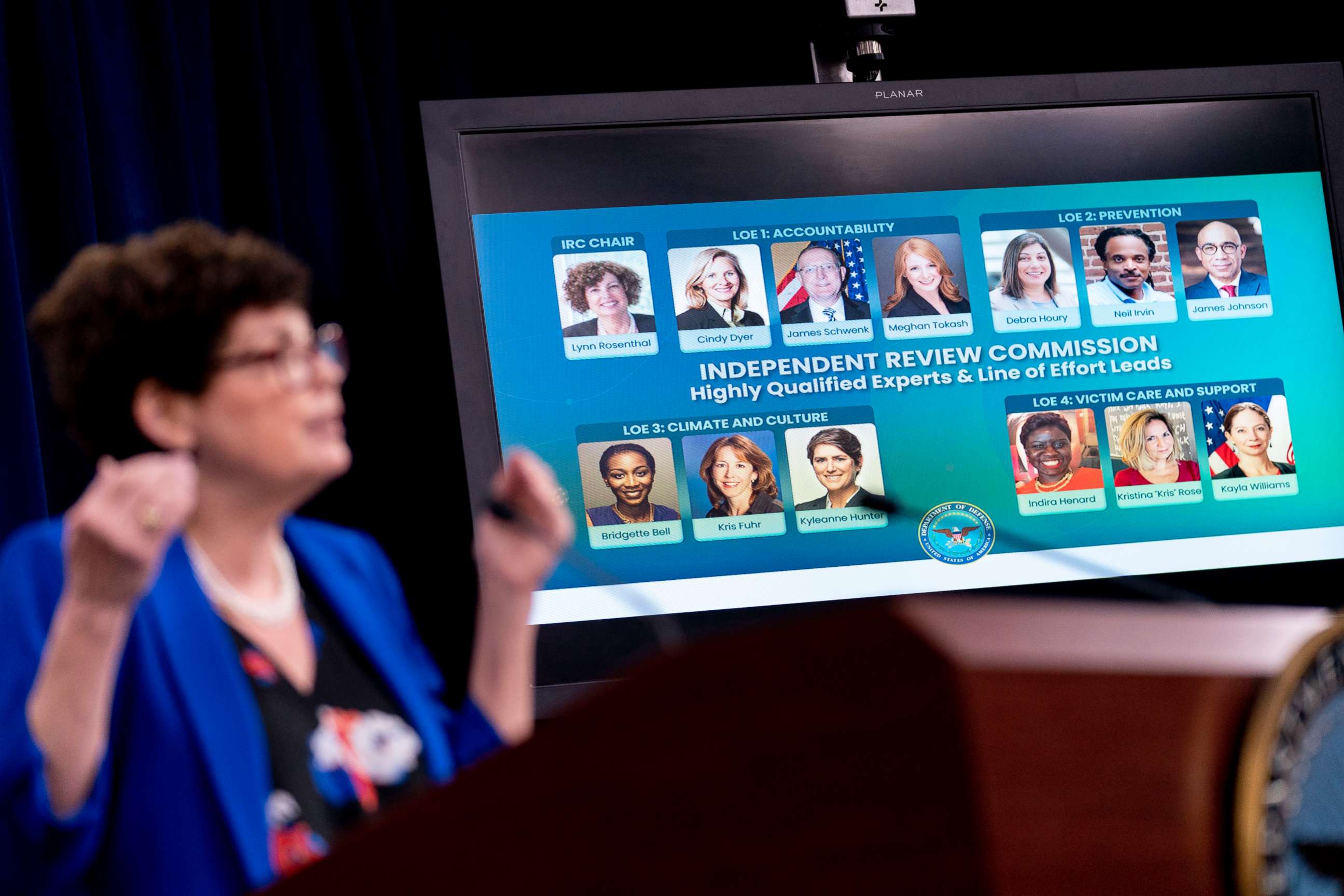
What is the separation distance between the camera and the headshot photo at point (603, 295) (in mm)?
2400

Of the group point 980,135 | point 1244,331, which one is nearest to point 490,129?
point 980,135

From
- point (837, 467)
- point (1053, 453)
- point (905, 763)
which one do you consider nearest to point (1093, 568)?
point (1053, 453)

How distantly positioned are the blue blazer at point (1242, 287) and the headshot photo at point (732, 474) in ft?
2.83

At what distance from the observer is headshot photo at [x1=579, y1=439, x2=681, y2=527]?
2.35 meters

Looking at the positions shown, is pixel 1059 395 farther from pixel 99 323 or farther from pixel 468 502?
pixel 99 323

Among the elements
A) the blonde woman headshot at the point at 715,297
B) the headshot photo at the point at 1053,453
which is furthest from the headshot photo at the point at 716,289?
the headshot photo at the point at 1053,453

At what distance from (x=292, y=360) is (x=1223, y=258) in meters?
2.07

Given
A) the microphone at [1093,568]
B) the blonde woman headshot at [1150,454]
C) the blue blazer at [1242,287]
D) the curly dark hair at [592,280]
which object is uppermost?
the curly dark hair at [592,280]

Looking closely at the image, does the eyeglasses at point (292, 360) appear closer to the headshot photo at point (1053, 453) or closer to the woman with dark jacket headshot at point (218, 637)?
the woman with dark jacket headshot at point (218, 637)

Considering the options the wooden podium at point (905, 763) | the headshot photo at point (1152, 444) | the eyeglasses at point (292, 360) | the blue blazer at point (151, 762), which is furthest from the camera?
the headshot photo at point (1152, 444)

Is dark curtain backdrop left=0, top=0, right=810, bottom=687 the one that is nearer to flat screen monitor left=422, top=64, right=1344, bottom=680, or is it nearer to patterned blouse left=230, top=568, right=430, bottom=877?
flat screen monitor left=422, top=64, right=1344, bottom=680

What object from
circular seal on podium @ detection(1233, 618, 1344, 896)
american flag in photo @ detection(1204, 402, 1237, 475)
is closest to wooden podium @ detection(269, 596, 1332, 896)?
circular seal on podium @ detection(1233, 618, 1344, 896)

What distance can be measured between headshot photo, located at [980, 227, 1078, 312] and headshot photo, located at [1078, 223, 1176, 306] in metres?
0.04

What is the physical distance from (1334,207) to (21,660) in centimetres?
251
